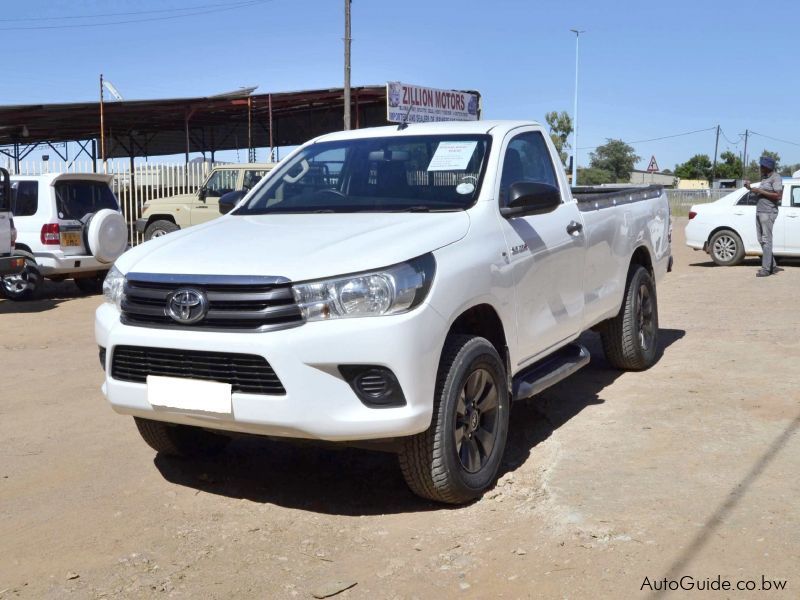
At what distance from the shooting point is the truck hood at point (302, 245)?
12.9 feet

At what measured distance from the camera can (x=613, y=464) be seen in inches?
192

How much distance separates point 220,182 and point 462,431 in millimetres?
13788

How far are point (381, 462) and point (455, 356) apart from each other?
1.25 m

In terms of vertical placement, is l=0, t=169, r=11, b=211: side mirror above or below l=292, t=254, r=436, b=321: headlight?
above

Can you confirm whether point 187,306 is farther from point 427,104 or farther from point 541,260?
point 427,104

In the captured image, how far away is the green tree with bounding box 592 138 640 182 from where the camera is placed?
81938 millimetres

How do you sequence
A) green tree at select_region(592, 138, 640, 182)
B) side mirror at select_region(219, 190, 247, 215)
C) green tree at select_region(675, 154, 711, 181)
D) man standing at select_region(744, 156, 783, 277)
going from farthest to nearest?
green tree at select_region(675, 154, 711, 181) < green tree at select_region(592, 138, 640, 182) < man standing at select_region(744, 156, 783, 277) < side mirror at select_region(219, 190, 247, 215)

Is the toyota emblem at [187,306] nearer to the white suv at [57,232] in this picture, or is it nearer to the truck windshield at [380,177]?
the truck windshield at [380,177]

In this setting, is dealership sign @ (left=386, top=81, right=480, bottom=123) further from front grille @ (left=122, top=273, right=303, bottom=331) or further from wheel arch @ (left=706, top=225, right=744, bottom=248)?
front grille @ (left=122, top=273, right=303, bottom=331)

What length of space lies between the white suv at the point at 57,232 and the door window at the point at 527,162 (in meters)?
8.37

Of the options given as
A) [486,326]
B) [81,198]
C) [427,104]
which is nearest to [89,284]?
[81,198]

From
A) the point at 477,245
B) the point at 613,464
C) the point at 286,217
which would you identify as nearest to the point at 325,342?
the point at 477,245

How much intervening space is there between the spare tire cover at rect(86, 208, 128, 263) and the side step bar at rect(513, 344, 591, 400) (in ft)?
28.1

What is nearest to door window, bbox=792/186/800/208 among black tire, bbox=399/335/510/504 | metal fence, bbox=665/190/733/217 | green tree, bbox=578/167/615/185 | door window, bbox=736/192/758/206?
door window, bbox=736/192/758/206
